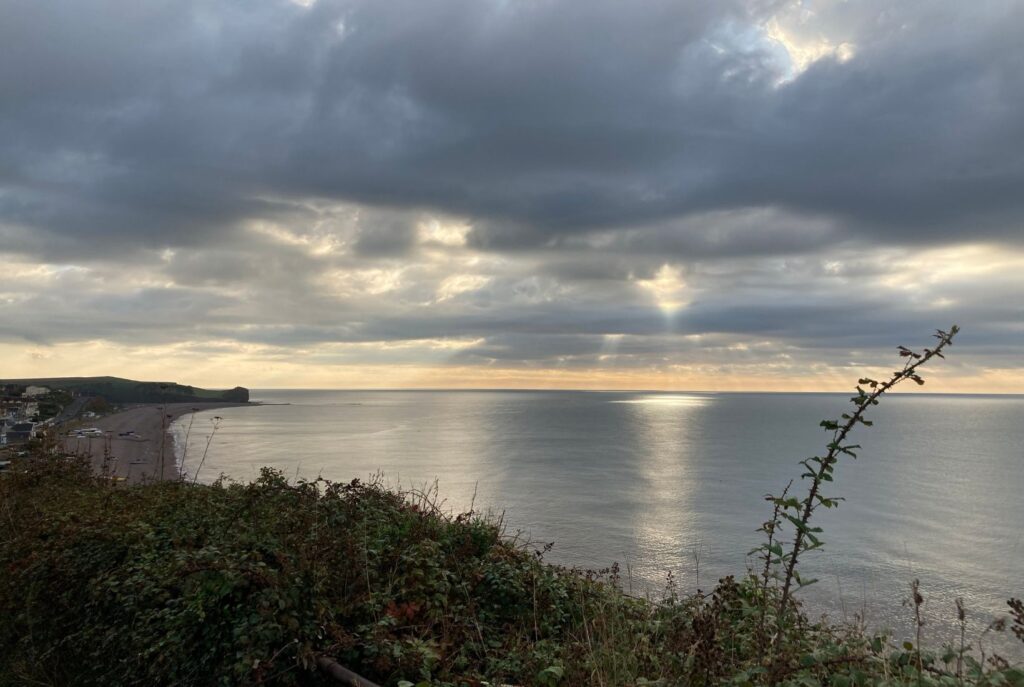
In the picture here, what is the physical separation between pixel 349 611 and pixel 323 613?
0.54m

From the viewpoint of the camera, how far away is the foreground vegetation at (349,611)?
13.9 feet

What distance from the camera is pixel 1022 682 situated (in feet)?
11.8

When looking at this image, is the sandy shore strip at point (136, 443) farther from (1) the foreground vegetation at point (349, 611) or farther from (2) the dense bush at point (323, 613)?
(1) the foreground vegetation at point (349, 611)

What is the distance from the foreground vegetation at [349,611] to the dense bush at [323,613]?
2 centimetres

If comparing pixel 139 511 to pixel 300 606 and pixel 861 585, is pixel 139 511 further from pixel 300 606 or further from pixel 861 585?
pixel 861 585

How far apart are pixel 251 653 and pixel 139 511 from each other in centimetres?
458

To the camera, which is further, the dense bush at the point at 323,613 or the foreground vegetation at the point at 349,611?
the dense bush at the point at 323,613

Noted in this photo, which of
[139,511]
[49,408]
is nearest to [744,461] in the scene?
[49,408]

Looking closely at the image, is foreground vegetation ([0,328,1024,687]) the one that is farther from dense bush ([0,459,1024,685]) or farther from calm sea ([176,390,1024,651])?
calm sea ([176,390,1024,651])

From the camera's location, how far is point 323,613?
16.3 ft

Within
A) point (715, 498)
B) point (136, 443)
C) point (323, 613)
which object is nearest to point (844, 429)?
point (323, 613)

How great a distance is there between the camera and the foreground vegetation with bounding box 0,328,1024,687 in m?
4.23

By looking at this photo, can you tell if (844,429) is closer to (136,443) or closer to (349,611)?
(349,611)

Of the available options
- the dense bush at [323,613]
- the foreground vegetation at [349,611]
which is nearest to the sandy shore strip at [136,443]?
the dense bush at [323,613]
